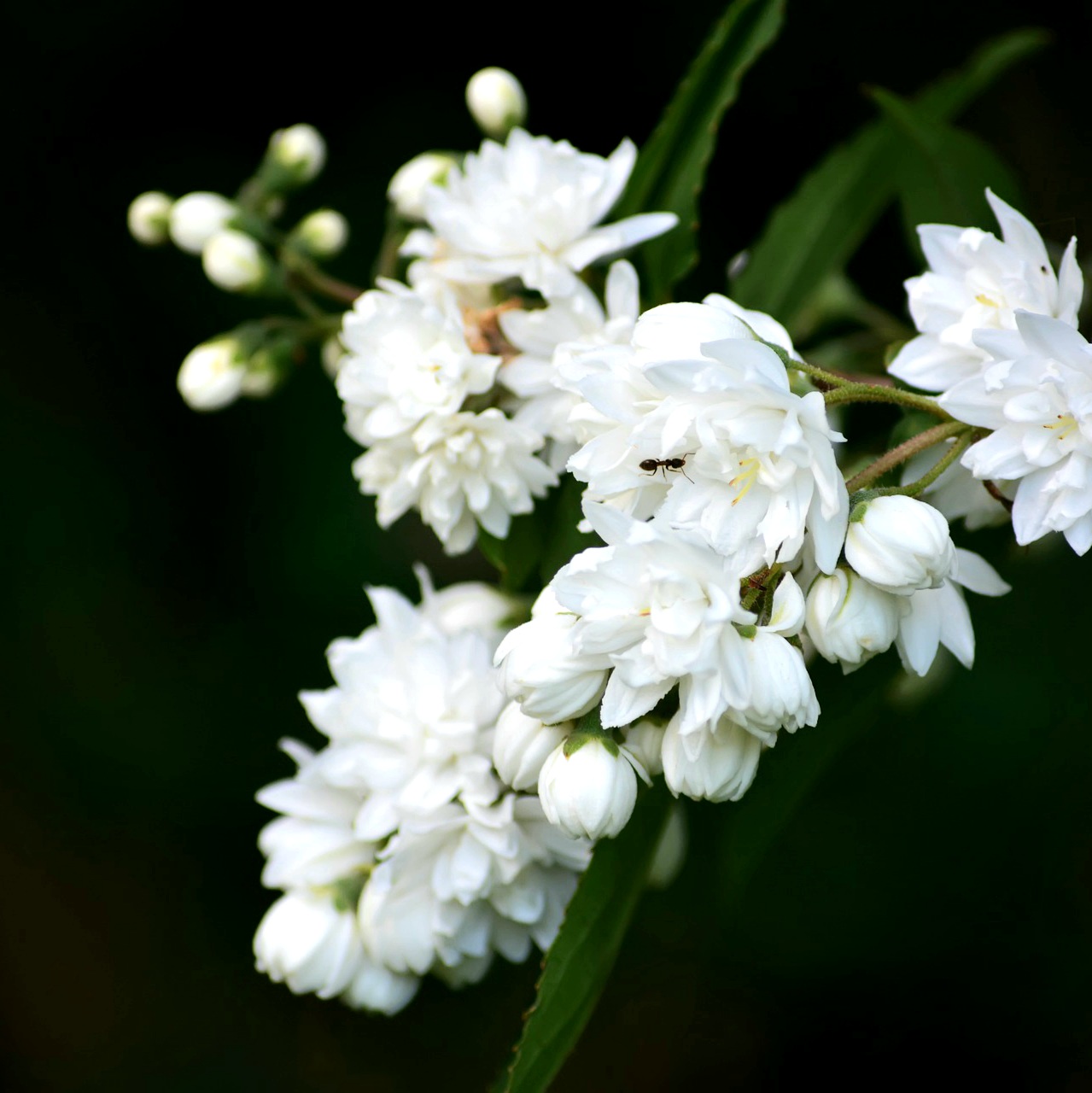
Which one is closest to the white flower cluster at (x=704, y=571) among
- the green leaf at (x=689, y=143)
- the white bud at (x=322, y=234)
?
the green leaf at (x=689, y=143)

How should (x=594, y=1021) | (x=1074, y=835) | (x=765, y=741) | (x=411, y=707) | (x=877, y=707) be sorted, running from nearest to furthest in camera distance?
1. (x=765, y=741)
2. (x=411, y=707)
3. (x=877, y=707)
4. (x=1074, y=835)
5. (x=594, y=1021)

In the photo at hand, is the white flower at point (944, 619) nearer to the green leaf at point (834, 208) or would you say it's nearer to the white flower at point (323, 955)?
the green leaf at point (834, 208)

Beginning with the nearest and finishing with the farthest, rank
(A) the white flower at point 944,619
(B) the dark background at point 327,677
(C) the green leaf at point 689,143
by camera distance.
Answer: (A) the white flower at point 944,619 → (C) the green leaf at point 689,143 → (B) the dark background at point 327,677

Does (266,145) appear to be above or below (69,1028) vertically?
above

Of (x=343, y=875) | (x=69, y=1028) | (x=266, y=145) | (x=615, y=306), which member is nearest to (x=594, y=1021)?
(x=69, y=1028)

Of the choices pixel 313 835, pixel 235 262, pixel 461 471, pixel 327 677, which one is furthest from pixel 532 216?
pixel 327 677

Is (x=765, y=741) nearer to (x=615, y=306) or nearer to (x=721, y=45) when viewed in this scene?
(x=615, y=306)
